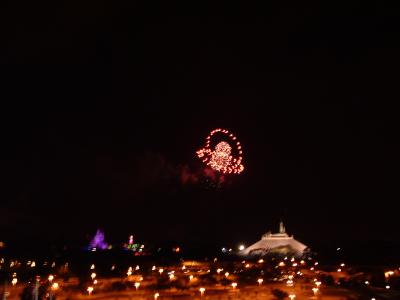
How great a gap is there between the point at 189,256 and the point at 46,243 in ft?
58.9

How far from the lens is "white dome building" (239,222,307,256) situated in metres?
66.5

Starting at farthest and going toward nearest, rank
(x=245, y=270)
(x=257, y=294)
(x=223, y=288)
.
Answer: (x=245, y=270) < (x=223, y=288) < (x=257, y=294)

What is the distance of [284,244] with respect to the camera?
73.0 metres

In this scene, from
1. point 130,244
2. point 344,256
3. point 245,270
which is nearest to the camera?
point 245,270

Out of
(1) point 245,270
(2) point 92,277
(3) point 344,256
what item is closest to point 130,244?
(3) point 344,256

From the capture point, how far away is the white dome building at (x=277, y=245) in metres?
66.5

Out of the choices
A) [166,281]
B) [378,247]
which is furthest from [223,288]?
[378,247]

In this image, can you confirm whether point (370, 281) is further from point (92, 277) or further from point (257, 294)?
point (92, 277)

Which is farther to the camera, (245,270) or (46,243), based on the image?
(46,243)

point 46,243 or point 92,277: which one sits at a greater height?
point 46,243

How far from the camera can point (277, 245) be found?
2913 inches

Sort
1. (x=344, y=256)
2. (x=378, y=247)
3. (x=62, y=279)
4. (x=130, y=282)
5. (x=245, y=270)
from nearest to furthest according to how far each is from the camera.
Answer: (x=130, y=282) < (x=62, y=279) < (x=245, y=270) < (x=344, y=256) < (x=378, y=247)

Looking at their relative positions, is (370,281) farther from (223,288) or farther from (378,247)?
(378,247)

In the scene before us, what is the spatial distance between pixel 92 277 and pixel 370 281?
13573 millimetres
